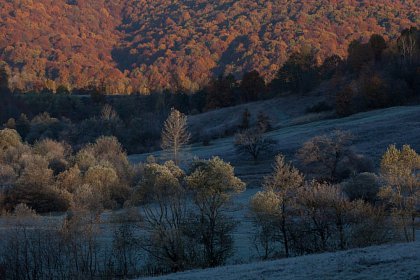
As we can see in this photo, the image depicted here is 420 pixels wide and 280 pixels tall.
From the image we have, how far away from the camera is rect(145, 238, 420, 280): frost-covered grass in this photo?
1636 cm

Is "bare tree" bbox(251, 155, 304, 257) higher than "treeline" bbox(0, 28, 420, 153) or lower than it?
lower

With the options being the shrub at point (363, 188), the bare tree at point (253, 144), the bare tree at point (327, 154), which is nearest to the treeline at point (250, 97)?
the bare tree at point (253, 144)

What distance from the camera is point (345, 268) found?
56.5 ft

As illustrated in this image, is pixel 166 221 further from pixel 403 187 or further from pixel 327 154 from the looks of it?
pixel 327 154

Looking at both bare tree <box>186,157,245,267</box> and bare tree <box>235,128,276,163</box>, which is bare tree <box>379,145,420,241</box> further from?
bare tree <box>235,128,276,163</box>

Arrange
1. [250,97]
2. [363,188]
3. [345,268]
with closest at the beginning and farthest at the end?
1. [345,268]
2. [363,188]
3. [250,97]

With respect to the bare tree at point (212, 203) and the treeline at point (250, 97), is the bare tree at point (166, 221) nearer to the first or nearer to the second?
the bare tree at point (212, 203)

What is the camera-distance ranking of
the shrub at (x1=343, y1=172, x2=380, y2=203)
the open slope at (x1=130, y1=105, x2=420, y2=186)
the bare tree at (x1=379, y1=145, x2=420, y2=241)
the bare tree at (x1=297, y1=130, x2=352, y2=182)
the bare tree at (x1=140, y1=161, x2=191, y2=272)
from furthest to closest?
the open slope at (x1=130, y1=105, x2=420, y2=186) < the bare tree at (x1=297, y1=130, x2=352, y2=182) < the shrub at (x1=343, y1=172, x2=380, y2=203) < the bare tree at (x1=379, y1=145, x2=420, y2=241) < the bare tree at (x1=140, y1=161, x2=191, y2=272)

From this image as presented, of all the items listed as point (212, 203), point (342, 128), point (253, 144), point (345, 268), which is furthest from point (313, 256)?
point (342, 128)

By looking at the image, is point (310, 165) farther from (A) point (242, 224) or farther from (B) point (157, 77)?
(B) point (157, 77)

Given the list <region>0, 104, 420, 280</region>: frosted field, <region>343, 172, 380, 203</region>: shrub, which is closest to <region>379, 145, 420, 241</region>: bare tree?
<region>343, 172, 380, 203</region>: shrub

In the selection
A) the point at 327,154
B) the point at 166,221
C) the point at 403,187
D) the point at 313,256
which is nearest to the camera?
the point at 313,256

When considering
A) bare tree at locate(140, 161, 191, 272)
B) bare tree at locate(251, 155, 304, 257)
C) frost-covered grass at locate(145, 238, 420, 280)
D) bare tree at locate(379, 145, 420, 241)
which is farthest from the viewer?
bare tree at locate(379, 145, 420, 241)

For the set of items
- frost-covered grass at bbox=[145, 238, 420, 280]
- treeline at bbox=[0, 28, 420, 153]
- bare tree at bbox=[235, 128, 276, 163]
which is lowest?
frost-covered grass at bbox=[145, 238, 420, 280]
